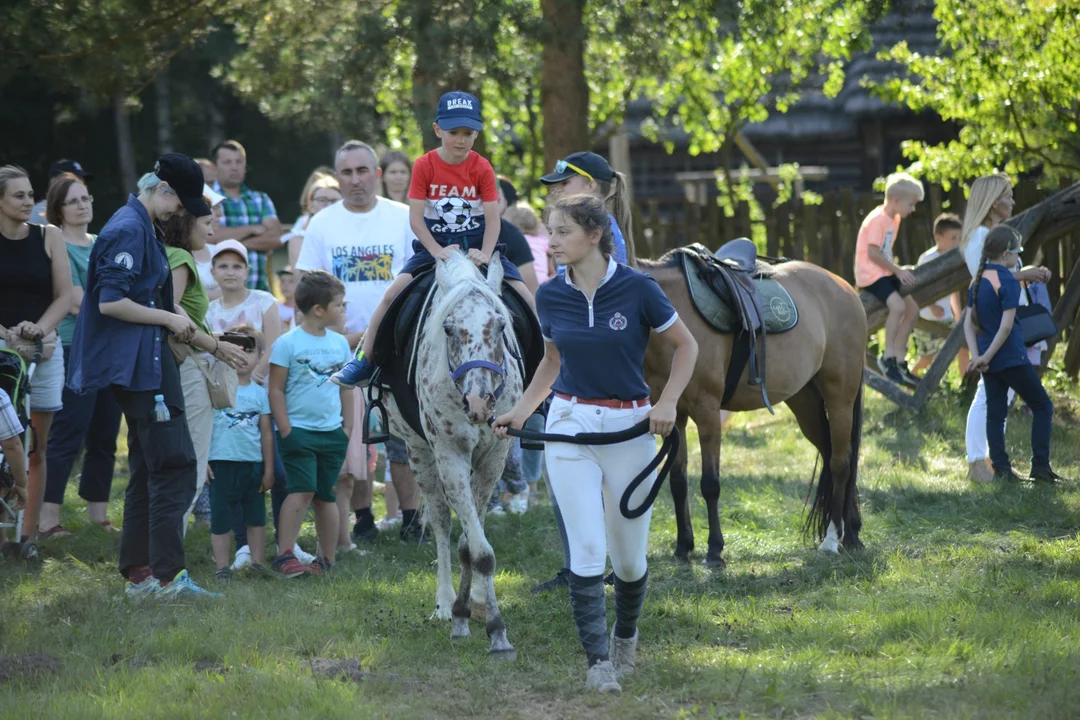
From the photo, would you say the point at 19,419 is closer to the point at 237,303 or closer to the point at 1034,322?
the point at 237,303

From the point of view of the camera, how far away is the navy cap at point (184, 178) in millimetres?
6129

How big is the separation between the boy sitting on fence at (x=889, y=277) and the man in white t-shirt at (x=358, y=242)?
521cm

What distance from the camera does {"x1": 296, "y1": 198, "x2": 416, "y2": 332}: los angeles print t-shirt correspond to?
784 centimetres

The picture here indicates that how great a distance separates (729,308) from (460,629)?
2635 millimetres

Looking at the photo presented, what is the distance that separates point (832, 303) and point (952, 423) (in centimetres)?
358

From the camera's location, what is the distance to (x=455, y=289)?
17.6ft

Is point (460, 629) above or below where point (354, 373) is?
below

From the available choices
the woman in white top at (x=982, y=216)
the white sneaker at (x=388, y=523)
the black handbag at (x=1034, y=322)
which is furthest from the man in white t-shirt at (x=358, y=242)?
the black handbag at (x=1034, y=322)

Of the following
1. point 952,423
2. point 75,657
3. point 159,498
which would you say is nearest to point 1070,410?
point 952,423

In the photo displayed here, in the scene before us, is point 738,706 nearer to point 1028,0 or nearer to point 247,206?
point 247,206

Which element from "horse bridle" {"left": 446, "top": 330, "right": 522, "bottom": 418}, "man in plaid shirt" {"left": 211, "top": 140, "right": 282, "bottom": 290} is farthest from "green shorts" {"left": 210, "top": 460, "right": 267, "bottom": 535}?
"man in plaid shirt" {"left": 211, "top": 140, "right": 282, "bottom": 290}

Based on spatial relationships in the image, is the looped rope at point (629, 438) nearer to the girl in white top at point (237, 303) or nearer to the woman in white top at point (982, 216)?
the girl in white top at point (237, 303)

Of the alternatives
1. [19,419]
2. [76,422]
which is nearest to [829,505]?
[19,419]

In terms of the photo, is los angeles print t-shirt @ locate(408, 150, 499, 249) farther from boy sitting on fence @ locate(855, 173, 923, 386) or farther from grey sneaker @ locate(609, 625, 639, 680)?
boy sitting on fence @ locate(855, 173, 923, 386)
